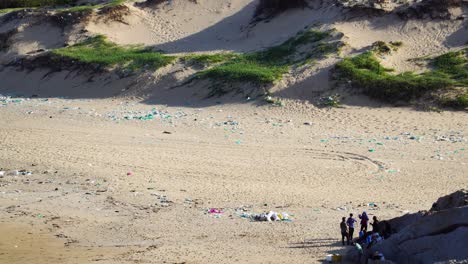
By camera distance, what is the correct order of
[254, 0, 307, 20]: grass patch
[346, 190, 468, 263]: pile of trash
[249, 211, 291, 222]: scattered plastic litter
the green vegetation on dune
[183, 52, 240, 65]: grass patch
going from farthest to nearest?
the green vegetation on dune, [254, 0, 307, 20]: grass patch, [183, 52, 240, 65]: grass patch, [249, 211, 291, 222]: scattered plastic litter, [346, 190, 468, 263]: pile of trash

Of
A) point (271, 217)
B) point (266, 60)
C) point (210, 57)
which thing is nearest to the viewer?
point (271, 217)

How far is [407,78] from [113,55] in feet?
42.9

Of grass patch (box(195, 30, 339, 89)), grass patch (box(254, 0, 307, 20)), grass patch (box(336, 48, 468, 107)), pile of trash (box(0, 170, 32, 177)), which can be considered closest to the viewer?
pile of trash (box(0, 170, 32, 177))

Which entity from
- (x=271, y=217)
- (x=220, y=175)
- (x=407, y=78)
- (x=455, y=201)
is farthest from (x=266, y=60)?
(x=455, y=201)

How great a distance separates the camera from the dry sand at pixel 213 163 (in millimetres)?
12562

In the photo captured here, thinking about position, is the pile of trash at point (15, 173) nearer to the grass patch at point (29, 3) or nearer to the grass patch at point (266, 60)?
the grass patch at point (266, 60)

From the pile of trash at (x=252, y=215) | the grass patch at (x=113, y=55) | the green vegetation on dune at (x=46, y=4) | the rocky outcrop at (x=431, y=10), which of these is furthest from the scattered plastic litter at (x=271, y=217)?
the green vegetation on dune at (x=46, y=4)

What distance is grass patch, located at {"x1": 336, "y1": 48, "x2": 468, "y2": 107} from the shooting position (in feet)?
77.7

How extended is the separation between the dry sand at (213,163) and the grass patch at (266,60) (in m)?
0.78

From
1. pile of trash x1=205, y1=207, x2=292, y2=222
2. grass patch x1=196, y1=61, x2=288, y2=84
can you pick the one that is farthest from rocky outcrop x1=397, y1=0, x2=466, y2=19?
pile of trash x1=205, y1=207, x2=292, y2=222

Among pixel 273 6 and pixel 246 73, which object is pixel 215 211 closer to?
pixel 246 73

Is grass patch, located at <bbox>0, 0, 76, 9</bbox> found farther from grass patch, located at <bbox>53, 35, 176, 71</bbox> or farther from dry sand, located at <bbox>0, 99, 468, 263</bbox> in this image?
dry sand, located at <bbox>0, 99, 468, 263</bbox>

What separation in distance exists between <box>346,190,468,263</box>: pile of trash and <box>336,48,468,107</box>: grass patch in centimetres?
1308

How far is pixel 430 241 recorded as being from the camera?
32.0 ft
